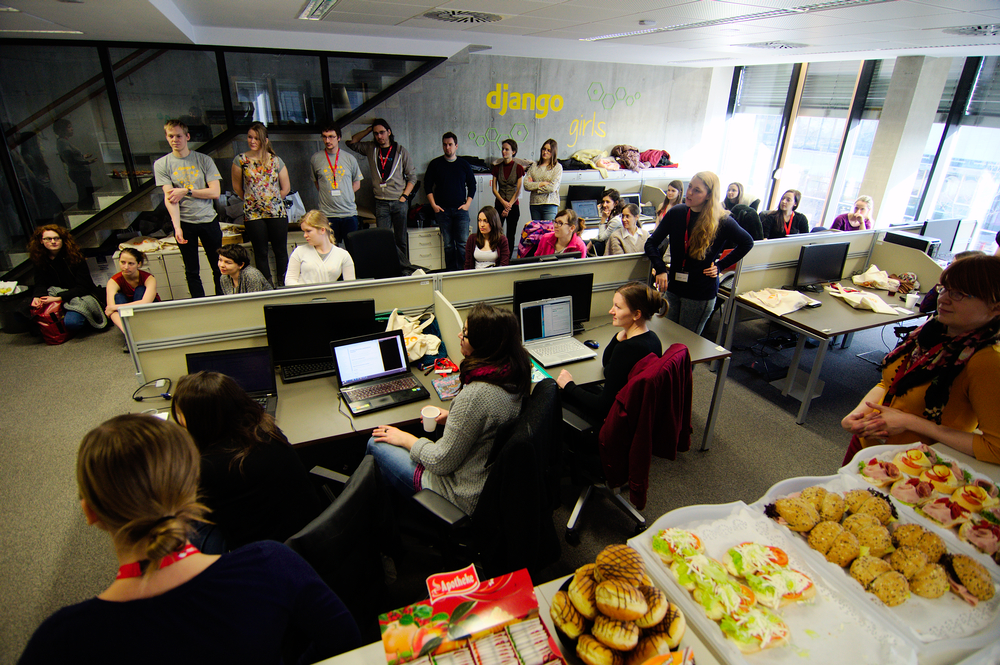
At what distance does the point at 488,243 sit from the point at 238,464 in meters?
2.82

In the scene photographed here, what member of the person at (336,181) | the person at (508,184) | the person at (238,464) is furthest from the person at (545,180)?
the person at (238,464)

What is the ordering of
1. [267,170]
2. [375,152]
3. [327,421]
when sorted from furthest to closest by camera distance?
[375,152], [267,170], [327,421]

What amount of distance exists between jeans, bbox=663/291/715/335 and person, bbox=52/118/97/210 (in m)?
6.02

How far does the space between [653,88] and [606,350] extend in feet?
21.3

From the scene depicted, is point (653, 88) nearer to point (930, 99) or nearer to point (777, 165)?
point (777, 165)

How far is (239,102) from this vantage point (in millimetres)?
5484

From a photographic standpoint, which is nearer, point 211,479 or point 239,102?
point 211,479

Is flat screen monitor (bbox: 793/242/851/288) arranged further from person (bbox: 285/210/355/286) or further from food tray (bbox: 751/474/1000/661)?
person (bbox: 285/210/355/286)

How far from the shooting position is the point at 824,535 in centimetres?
126

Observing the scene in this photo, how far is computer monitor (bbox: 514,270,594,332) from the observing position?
3.04 meters

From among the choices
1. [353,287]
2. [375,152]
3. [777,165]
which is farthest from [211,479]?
[777,165]

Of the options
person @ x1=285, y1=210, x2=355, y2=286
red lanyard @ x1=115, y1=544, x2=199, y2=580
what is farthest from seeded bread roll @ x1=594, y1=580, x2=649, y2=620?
person @ x1=285, y1=210, x2=355, y2=286

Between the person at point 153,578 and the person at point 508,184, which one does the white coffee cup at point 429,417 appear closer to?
the person at point 153,578

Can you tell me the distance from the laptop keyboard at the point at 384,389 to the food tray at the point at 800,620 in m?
1.55
